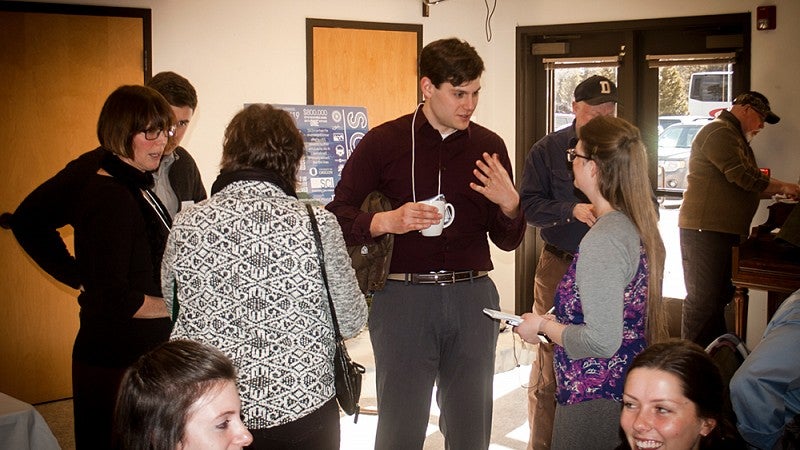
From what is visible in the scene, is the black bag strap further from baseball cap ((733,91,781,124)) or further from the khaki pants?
baseball cap ((733,91,781,124))

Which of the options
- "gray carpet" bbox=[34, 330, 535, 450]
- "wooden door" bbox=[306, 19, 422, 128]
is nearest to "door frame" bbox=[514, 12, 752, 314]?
"wooden door" bbox=[306, 19, 422, 128]

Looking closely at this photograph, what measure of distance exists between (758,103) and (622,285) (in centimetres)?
337

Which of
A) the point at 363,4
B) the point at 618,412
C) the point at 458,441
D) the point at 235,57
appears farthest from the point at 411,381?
the point at 363,4

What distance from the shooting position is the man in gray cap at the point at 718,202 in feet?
16.7

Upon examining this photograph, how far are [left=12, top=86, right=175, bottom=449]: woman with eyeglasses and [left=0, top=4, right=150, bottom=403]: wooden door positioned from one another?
236 centimetres

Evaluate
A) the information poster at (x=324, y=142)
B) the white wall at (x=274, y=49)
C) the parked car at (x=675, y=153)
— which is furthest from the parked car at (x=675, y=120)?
the information poster at (x=324, y=142)

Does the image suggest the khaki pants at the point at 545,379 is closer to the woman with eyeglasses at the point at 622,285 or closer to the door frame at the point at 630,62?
the woman with eyeglasses at the point at 622,285

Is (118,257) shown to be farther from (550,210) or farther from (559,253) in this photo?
(559,253)

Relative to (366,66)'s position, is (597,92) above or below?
below

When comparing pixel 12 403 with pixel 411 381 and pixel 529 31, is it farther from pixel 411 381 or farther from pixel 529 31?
pixel 529 31

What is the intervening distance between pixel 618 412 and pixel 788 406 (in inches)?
17.5

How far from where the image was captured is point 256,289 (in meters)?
2.07

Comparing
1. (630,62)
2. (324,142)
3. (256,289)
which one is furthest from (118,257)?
(630,62)

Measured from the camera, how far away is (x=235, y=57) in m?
5.35
